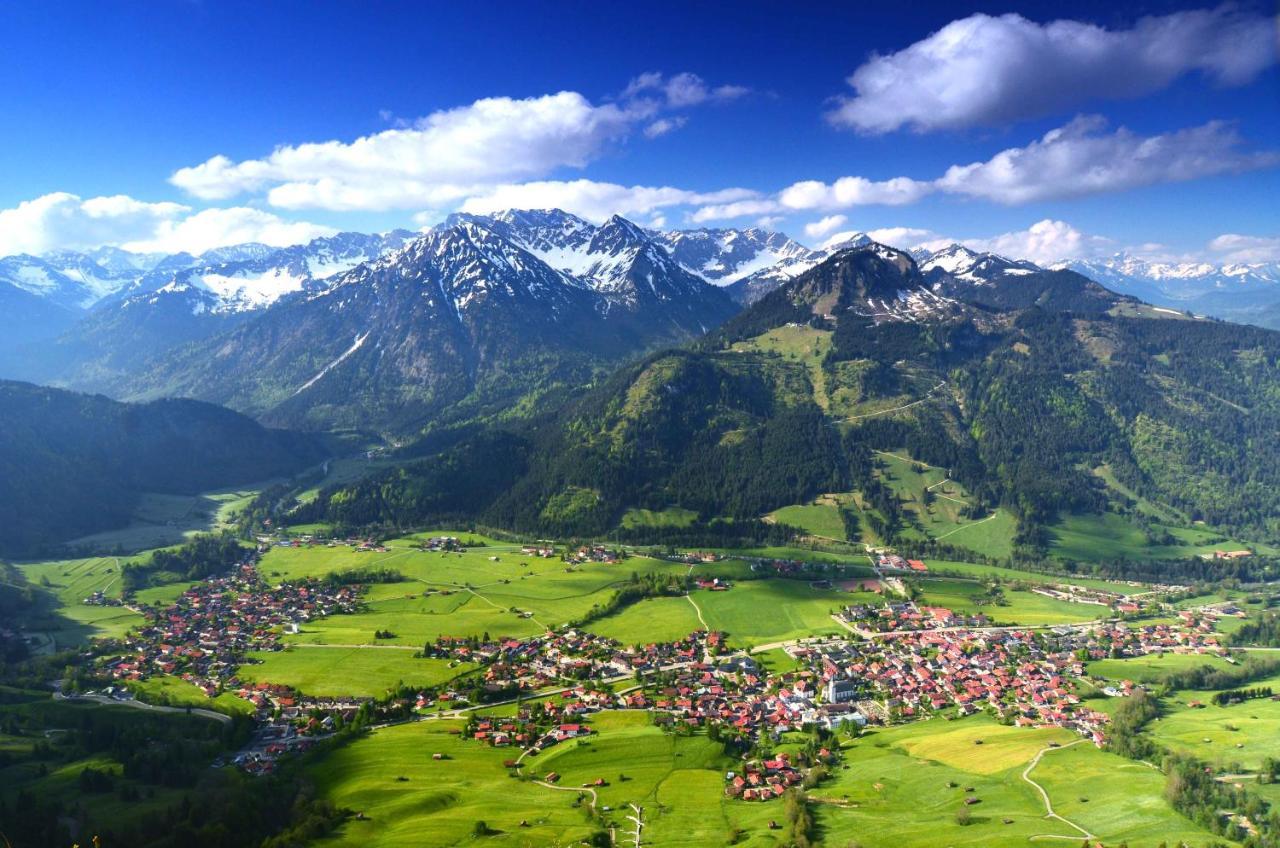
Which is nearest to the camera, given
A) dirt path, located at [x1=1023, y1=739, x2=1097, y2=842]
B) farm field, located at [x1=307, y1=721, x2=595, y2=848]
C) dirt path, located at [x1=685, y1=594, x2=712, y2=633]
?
dirt path, located at [x1=1023, y1=739, x2=1097, y2=842]

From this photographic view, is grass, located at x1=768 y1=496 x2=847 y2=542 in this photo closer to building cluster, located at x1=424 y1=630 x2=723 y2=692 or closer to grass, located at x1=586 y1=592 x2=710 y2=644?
grass, located at x1=586 y1=592 x2=710 y2=644

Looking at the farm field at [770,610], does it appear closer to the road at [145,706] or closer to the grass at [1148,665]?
the grass at [1148,665]

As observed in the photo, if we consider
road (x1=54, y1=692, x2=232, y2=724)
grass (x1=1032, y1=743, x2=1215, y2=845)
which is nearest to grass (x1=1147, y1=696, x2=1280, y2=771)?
grass (x1=1032, y1=743, x2=1215, y2=845)

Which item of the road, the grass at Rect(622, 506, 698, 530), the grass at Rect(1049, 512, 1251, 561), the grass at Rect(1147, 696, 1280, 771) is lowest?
the road

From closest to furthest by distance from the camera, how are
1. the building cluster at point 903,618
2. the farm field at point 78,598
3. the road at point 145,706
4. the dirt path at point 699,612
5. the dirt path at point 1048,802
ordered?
the dirt path at point 1048,802
the road at point 145,706
the building cluster at point 903,618
the dirt path at point 699,612
the farm field at point 78,598

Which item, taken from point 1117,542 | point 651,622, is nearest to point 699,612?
point 651,622

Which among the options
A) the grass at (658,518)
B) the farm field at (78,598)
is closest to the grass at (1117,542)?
the grass at (658,518)

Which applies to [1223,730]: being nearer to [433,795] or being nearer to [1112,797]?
[1112,797]

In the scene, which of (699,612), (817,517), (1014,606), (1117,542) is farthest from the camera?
(817,517)

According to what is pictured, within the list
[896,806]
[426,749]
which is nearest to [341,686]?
[426,749]
